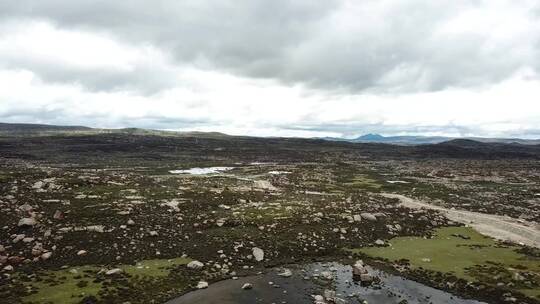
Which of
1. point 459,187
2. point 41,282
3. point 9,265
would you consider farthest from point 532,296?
point 459,187

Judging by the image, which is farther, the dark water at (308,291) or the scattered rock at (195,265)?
the scattered rock at (195,265)

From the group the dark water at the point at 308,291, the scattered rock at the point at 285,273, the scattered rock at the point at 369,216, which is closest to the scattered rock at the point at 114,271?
the dark water at the point at 308,291

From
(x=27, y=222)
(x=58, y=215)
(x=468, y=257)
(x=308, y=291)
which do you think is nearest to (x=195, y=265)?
(x=308, y=291)

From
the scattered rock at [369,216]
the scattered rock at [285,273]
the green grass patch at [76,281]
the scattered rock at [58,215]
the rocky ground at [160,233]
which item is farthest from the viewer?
the scattered rock at [369,216]

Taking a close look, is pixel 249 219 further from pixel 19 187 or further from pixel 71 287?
pixel 19 187

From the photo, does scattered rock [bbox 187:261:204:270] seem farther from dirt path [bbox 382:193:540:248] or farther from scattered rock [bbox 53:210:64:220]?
dirt path [bbox 382:193:540:248]

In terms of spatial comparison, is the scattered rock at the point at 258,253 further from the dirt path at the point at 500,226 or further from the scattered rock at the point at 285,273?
the dirt path at the point at 500,226
